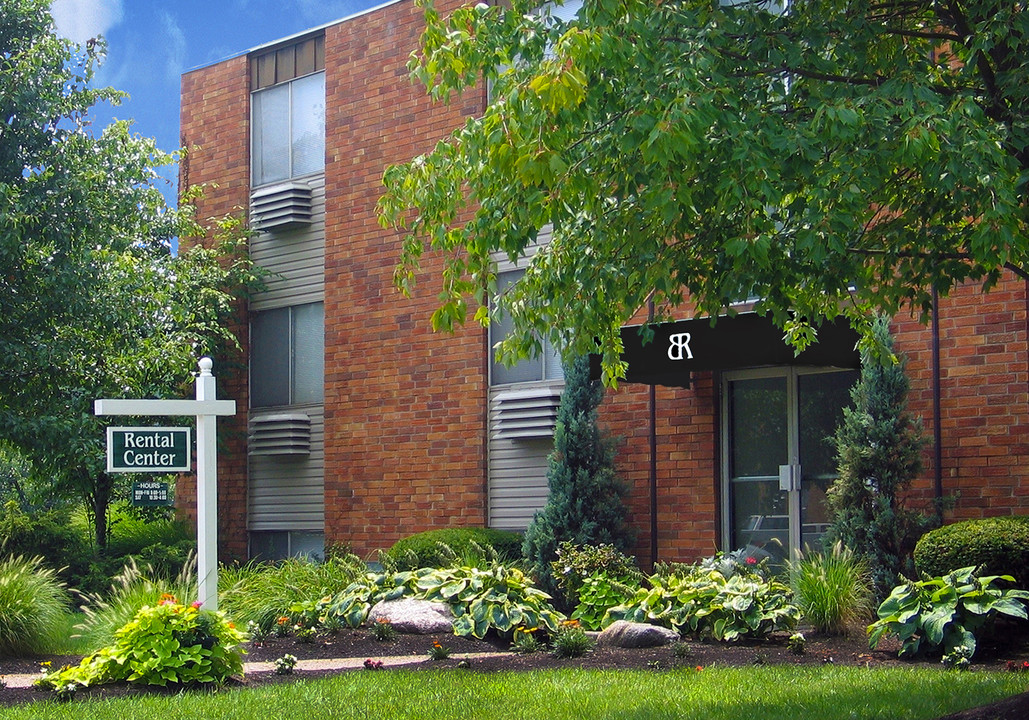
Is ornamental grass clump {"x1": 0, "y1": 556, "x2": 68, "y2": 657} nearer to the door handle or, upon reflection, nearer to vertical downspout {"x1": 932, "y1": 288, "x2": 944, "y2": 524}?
the door handle

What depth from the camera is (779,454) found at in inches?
565

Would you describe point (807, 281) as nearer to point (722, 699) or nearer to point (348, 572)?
point (722, 699)

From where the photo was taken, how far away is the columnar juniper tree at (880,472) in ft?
41.0

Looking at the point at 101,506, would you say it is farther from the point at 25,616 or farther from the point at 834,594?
the point at 834,594

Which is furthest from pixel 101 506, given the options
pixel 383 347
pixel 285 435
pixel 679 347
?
pixel 679 347

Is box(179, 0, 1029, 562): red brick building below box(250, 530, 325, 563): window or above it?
above

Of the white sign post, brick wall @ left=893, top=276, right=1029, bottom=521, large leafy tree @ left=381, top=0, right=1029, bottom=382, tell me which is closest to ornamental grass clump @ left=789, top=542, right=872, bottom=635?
brick wall @ left=893, top=276, right=1029, bottom=521

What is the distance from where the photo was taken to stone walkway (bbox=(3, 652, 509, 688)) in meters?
10.2

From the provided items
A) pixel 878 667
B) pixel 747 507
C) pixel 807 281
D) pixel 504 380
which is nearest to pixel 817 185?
pixel 807 281

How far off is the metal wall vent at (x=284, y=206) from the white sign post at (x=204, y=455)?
7471mm

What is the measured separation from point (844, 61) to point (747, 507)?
293 inches

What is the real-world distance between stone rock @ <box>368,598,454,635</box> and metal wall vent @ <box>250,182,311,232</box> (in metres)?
8.61

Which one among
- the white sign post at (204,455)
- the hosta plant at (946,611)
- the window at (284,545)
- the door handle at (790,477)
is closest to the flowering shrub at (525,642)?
the white sign post at (204,455)

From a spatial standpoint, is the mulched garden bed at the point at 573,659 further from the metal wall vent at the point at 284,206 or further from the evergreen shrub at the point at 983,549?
the metal wall vent at the point at 284,206
